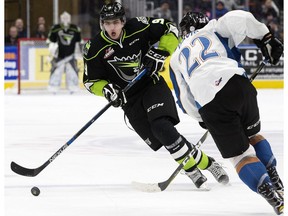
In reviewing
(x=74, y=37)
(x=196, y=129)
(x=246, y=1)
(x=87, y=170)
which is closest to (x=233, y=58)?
(x=87, y=170)

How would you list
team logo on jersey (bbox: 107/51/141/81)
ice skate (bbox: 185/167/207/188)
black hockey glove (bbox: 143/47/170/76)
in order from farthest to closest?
team logo on jersey (bbox: 107/51/141/81)
black hockey glove (bbox: 143/47/170/76)
ice skate (bbox: 185/167/207/188)

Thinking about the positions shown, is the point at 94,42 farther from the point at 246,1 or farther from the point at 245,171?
the point at 246,1

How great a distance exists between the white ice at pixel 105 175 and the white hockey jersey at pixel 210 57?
46 cm

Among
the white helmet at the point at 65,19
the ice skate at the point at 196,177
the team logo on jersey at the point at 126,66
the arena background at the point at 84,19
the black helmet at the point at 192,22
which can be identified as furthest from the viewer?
the arena background at the point at 84,19

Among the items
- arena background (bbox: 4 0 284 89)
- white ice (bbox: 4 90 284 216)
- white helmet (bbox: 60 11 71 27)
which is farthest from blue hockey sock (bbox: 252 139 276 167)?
arena background (bbox: 4 0 284 89)

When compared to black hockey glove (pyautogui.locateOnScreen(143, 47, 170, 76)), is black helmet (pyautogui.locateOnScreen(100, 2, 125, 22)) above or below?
above

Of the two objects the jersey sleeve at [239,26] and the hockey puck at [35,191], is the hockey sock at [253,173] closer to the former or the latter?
the jersey sleeve at [239,26]

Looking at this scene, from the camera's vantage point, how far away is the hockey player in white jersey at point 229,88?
319 centimetres

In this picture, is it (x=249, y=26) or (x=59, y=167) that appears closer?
(x=249, y=26)

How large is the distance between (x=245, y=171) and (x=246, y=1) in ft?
28.9

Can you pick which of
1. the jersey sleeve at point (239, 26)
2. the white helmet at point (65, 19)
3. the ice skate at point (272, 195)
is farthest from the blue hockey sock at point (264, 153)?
the white helmet at point (65, 19)

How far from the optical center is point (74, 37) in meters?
10.6

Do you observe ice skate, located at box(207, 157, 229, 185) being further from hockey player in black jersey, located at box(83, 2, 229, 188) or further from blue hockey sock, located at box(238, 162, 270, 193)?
blue hockey sock, located at box(238, 162, 270, 193)

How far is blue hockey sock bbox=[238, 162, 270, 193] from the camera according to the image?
10.3 ft
